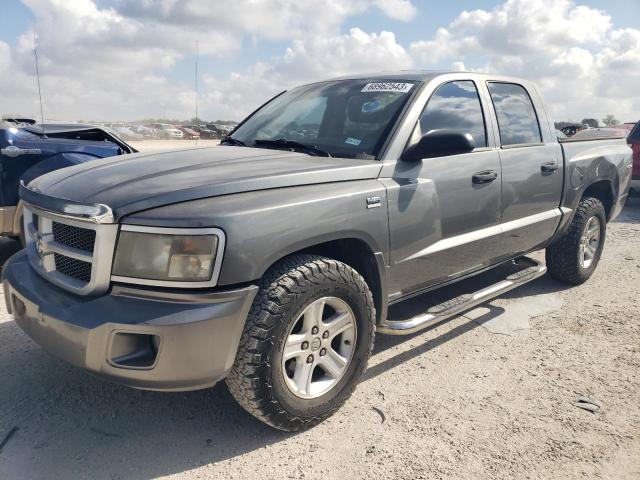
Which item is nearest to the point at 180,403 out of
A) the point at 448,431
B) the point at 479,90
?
the point at 448,431

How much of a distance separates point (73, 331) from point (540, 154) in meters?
3.51

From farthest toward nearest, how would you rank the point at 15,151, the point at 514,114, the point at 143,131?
the point at 143,131
the point at 15,151
the point at 514,114

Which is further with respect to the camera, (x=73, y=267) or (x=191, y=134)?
(x=191, y=134)

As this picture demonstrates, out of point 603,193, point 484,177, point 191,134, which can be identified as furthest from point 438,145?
point 191,134

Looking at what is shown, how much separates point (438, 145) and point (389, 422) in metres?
1.51

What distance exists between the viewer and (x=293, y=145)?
3.31 metres

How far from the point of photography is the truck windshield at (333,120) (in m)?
3.14

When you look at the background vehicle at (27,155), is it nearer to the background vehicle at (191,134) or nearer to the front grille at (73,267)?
the background vehicle at (191,134)

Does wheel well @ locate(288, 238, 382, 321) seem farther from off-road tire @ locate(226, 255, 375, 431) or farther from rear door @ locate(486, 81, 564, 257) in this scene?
rear door @ locate(486, 81, 564, 257)

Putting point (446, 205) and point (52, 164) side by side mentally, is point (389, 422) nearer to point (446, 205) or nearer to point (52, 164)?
point (446, 205)

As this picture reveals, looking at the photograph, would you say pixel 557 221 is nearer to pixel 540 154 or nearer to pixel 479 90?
pixel 540 154

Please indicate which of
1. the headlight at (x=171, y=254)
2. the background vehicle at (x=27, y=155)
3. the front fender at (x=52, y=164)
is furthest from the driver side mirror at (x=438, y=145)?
the front fender at (x=52, y=164)

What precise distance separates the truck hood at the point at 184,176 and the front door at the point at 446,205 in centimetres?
32

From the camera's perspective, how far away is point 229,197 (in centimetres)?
233
